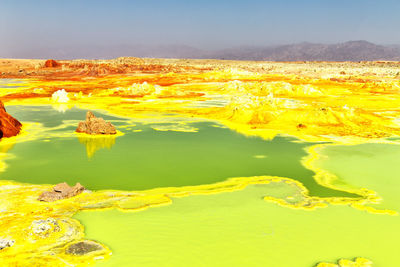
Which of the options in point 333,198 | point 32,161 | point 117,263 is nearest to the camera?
point 117,263

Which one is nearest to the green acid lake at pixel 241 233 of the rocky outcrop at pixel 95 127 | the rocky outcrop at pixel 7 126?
the rocky outcrop at pixel 95 127

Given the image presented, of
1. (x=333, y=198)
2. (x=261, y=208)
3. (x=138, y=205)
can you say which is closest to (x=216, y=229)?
(x=261, y=208)

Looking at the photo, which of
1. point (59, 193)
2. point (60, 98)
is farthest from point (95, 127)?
point (60, 98)

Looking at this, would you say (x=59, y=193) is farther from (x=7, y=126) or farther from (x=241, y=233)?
(x=7, y=126)

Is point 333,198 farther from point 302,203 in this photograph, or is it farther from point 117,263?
point 117,263

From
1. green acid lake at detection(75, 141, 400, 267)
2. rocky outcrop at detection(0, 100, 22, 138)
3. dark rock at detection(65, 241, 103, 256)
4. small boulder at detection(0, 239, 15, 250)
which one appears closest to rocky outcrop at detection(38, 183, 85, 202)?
green acid lake at detection(75, 141, 400, 267)

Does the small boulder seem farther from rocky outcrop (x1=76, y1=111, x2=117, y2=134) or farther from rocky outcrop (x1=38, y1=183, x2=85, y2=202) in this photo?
rocky outcrop (x1=76, y1=111, x2=117, y2=134)
